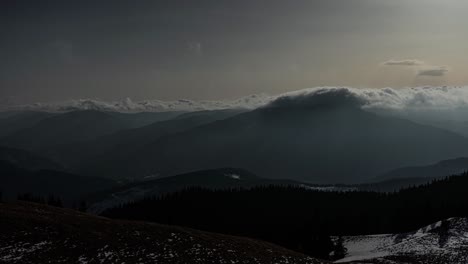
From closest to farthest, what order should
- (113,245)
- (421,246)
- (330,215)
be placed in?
(113,245)
(421,246)
(330,215)

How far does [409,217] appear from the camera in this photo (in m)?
127

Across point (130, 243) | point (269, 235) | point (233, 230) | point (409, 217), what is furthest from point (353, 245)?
point (233, 230)

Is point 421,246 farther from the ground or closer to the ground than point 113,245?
closer to the ground

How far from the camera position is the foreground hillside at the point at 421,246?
58938 mm

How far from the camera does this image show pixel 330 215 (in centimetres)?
16550

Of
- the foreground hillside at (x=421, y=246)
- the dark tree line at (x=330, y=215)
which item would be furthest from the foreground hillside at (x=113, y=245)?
the dark tree line at (x=330, y=215)

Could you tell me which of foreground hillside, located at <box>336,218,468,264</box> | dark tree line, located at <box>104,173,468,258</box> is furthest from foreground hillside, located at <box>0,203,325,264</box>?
dark tree line, located at <box>104,173,468,258</box>

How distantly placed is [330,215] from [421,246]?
314 feet

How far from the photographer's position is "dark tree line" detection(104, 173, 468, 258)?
120 metres

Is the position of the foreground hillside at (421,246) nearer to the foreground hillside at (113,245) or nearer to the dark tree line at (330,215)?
the dark tree line at (330,215)

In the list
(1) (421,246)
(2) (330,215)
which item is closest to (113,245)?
(1) (421,246)

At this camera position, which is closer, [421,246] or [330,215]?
[421,246]

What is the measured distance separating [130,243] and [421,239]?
55.8 metres

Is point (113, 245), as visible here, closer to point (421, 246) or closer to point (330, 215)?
point (421, 246)
